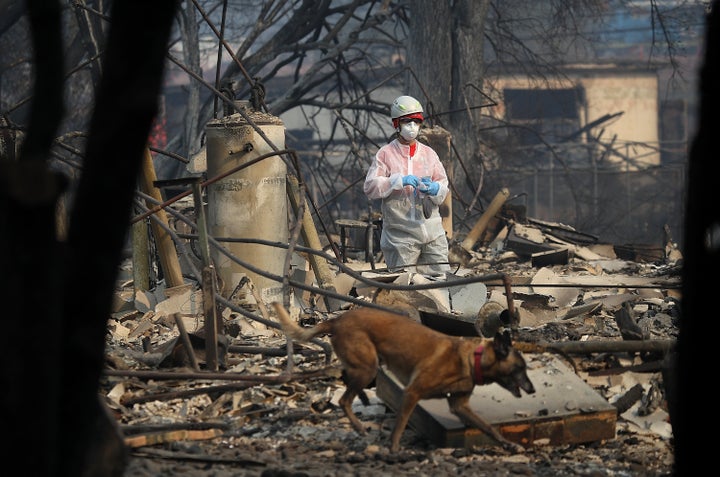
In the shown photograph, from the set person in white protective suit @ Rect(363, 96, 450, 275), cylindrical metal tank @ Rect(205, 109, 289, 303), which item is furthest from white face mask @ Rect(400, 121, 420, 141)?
cylindrical metal tank @ Rect(205, 109, 289, 303)

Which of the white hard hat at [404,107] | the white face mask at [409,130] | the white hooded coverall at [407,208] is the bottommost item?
the white hooded coverall at [407,208]

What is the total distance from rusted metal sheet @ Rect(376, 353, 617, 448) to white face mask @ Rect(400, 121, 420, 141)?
407cm

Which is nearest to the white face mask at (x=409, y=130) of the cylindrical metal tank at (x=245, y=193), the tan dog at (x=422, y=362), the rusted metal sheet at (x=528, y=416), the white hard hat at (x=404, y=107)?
the white hard hat at (x=404, y=107)

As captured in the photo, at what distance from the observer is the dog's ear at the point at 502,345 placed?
559cm

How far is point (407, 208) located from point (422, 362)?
183 inches

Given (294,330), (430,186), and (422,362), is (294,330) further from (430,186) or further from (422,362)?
(430,186)

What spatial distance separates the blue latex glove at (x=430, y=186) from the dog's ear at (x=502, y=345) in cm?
447

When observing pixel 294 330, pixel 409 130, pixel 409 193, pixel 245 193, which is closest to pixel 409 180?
pixel 409 193

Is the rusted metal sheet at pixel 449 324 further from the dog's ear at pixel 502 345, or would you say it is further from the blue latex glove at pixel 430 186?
the blue latex glove at pixel 430 186

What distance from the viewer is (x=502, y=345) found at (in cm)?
560

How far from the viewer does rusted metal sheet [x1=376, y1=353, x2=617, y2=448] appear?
5.79 metres

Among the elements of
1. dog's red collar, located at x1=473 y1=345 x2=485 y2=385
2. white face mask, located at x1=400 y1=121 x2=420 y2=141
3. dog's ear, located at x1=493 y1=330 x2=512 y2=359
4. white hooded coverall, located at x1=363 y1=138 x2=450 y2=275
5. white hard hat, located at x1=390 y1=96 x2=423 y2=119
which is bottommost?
dog's red collar, located at x1=473 y1=345 x2=485 y2=385

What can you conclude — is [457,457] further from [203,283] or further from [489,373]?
[203,283]

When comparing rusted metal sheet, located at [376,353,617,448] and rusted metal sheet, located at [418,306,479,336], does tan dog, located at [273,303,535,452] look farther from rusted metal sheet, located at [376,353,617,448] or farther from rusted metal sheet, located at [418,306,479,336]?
rusted metal sheet, located at [418,306,479,336]
